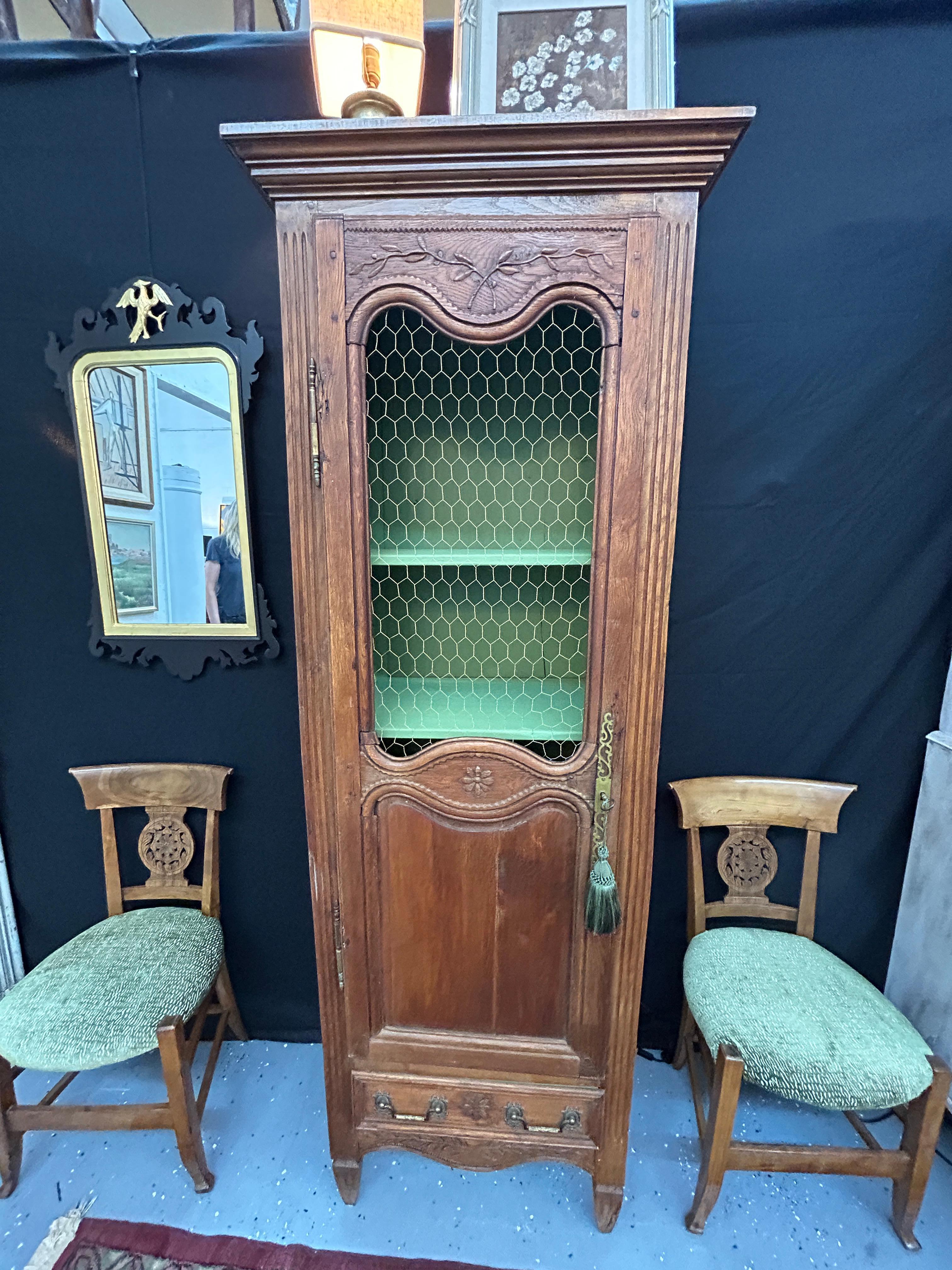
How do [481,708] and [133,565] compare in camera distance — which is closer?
[481,708]

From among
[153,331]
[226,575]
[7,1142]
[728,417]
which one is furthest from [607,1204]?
[153,331]

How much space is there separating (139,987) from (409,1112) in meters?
0.68

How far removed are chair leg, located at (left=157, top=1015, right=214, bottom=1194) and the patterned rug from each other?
10cm

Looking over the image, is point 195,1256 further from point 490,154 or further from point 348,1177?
point 490,154

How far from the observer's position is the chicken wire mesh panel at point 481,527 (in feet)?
3.48

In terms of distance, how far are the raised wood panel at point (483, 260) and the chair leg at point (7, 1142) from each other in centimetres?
182

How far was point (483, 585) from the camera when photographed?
126 centimetres

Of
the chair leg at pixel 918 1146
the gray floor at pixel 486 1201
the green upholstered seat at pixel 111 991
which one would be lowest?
the gray floor at pixel 486 1201

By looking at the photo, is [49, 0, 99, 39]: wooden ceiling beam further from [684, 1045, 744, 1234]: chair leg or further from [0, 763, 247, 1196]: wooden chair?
[684, 1045, 744, 1234]: chair leg

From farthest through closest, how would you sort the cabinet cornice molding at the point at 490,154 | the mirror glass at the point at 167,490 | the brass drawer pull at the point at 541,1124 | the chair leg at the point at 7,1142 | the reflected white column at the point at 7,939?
the reflected white column at the point at 7,939, the mirror glass at the point at 167,490, the chair leg at the point at 7,1142, the brass drawer pull at the point at 541,1124, the cabinet cornice molding at the point at 490,154

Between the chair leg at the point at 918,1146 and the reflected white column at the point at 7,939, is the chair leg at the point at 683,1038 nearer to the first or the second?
the chair leg at the point at 918,1146

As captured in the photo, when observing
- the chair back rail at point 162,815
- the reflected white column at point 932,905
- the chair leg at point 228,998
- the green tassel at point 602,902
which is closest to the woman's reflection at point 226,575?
the chair back rail at point 162,815

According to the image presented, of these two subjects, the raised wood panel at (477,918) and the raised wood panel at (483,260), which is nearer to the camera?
the raised wood panel at (483,260)

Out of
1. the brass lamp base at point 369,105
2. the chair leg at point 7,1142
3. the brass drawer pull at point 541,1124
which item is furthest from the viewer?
the chair leg at point 7,1142
